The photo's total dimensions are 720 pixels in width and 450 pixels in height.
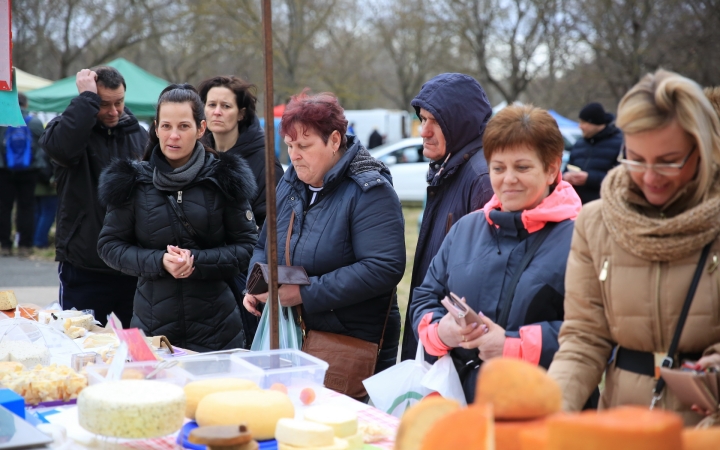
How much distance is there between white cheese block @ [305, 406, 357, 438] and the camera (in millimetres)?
1620

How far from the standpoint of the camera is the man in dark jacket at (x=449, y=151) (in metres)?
2.70

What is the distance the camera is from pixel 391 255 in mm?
2703

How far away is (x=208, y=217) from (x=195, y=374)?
130 centimetres

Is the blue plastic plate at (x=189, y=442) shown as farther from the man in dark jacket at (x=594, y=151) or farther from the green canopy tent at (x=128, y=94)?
the green canopy tent at (x=128, y=94)

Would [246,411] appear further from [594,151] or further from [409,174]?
[409,174]

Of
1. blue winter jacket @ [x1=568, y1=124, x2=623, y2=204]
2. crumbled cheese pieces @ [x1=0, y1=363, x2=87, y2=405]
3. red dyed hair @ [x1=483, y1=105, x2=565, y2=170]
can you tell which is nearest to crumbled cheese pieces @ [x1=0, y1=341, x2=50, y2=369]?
crumbled cheese pieces @ [x1=0, y1=363, x2=87, y2=405]

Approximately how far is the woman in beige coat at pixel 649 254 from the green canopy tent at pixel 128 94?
29.0 ft

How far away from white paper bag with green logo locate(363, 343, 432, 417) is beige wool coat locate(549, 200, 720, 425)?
676 millimetres

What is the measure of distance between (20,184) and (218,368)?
8037mm

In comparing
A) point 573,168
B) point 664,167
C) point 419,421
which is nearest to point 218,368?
point 419,421

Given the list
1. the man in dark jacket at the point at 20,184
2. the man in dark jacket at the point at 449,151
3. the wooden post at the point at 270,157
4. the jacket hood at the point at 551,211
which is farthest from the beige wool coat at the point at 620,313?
the man in dark jacket at the point at 20,184

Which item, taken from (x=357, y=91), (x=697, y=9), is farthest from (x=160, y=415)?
(x=357, y=91)

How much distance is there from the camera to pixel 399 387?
2.29 metres

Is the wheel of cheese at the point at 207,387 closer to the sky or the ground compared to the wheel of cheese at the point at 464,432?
closer to the ground
